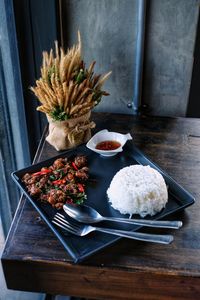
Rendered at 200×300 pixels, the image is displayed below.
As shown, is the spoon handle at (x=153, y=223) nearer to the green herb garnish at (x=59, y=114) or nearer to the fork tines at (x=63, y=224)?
the fork tines at (x=63, y=224)

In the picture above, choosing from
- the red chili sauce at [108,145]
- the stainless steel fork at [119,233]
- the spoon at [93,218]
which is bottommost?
the stainless steel fork at [119,233]

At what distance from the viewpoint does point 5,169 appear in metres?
1.39

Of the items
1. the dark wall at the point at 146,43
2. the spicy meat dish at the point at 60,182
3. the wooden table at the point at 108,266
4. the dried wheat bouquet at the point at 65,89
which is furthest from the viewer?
the dark wall at the point at 146,43

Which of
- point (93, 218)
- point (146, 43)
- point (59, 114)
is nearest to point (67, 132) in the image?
point (59, 114)

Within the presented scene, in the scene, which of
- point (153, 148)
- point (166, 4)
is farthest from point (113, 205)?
point (166, 4)

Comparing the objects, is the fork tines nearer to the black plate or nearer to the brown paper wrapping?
the black plate

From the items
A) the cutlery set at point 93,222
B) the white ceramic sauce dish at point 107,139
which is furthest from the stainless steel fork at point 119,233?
the white ceramic sauce dish at point 107,139

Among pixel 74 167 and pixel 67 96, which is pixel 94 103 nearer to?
pixel 67 96

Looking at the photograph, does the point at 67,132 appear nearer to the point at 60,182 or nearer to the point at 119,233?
the point at 60,182

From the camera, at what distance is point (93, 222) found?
2.64 feet

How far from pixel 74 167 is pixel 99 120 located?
35cm

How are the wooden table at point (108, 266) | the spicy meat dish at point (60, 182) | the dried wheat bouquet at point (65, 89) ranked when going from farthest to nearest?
the dried wheat bouquet at point (65, 89), the spicy meat dish at point (60, 182), the wooden table at point (108, 266)

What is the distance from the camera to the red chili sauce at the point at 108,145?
1.08 m

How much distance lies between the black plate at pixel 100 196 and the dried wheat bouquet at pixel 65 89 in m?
0.13
